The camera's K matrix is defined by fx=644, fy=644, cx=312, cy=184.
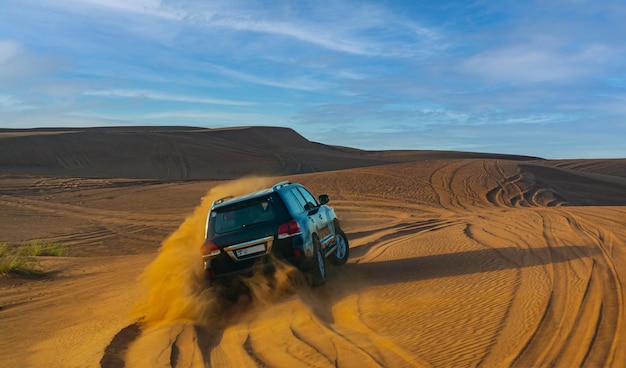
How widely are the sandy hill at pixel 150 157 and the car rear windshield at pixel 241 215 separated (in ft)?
117

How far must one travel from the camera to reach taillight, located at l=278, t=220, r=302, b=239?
8906 millimetres

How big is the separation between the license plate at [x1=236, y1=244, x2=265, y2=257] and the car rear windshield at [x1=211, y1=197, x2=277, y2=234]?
417 millimetres

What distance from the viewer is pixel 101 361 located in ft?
21.5

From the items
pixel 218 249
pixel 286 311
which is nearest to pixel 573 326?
pixel 286 311

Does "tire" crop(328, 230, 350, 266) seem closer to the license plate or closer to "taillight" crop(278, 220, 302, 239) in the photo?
"taillight" crop(278, 220, 302, 239)

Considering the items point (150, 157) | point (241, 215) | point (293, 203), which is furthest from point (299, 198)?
point (150, 157)

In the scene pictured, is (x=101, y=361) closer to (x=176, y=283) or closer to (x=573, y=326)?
(x=176, y=283)

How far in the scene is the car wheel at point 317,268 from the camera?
9.20m

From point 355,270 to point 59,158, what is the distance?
42373 millimetres

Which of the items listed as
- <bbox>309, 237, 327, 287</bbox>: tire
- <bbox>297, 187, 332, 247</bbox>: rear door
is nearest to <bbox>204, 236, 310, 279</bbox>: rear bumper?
<bbox>309, 237, 327, 287</bbox>: tire

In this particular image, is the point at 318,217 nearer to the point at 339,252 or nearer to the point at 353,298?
the point at 339,252

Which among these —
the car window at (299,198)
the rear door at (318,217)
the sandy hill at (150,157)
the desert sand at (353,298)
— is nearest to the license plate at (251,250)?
the desert sand at (353,298)

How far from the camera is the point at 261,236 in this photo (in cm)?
887

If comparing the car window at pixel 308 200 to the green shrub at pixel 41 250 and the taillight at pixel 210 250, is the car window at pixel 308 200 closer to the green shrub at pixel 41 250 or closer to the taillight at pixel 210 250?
the taillight at pixel 210 250
